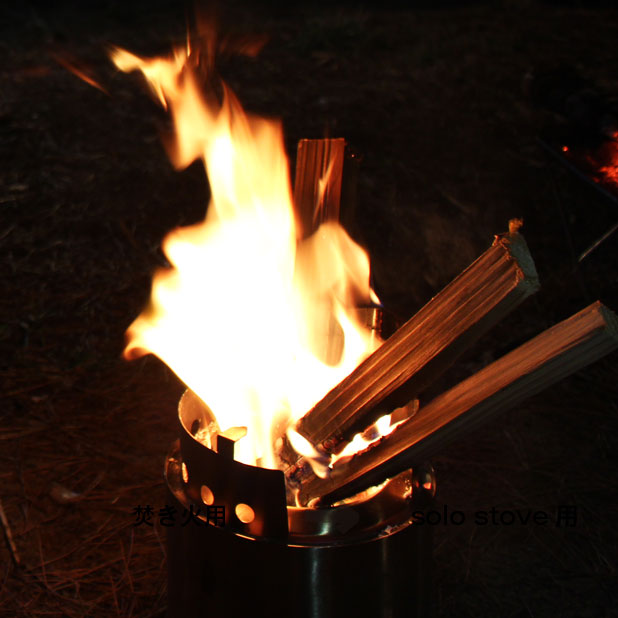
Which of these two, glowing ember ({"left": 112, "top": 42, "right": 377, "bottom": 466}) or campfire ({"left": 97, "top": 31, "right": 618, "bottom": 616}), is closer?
campfire ({"left": 97, "top": 31, "right": 618, "bottom": 616})

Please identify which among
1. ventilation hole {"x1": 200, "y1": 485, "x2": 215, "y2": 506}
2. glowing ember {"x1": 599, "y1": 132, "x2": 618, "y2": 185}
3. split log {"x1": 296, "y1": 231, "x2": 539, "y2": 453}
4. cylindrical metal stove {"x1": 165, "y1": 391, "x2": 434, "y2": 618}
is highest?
glowing ember {"x1": 599, "y1": 132, "x2": 618, "y2": 185}

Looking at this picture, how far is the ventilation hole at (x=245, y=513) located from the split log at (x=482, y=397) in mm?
214

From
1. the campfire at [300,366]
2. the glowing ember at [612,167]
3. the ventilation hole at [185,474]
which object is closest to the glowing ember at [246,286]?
the campfire at [300,366]

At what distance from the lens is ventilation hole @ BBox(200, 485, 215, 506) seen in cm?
183

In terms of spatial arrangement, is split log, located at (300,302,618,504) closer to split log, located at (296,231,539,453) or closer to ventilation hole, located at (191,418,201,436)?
split log, located at (296,231,539,453)

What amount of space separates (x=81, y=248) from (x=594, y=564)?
3639 millimetres

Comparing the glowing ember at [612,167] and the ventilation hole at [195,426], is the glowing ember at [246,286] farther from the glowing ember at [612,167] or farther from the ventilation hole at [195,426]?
the glowing ember at [612,167]

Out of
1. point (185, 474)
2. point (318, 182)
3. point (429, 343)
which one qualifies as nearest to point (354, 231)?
point (318, 182)

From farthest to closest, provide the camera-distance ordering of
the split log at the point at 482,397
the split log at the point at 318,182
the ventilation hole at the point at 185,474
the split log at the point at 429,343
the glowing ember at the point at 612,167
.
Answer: the glowing ember at the point at 612,167
the split log at the point at 318,182
the ventilation hole at the point at 185,474
the split log at the point at 429,343
the split log at the point at 482,397

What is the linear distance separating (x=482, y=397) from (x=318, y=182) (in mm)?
1023

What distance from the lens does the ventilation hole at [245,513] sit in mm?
1759

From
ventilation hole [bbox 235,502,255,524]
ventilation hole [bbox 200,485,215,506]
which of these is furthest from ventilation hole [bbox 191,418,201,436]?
ventilation hole [bbox 235,502,255,524]

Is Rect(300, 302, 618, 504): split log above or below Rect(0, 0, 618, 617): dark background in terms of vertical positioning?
below

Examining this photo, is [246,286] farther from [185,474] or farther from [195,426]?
[185,474]
